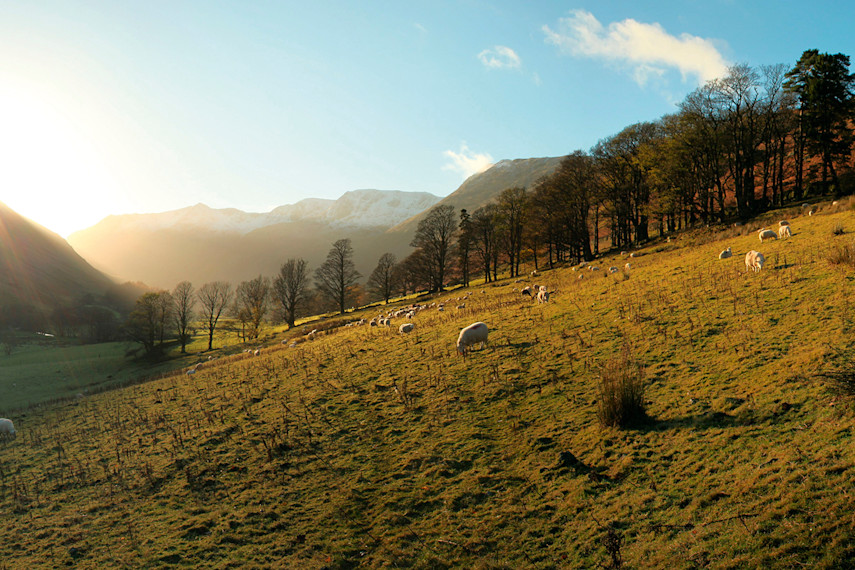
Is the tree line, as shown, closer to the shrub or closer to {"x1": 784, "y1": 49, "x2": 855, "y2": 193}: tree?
{"x1": 784, "y1": 49, "x2": 855, "y2": 193}: tree

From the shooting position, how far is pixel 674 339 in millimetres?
11148

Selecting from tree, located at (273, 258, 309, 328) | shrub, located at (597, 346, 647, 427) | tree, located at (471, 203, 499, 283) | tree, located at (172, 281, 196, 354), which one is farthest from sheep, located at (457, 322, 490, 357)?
tree, located at (172, 281, 196, 354)

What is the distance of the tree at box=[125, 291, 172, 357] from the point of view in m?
58.5

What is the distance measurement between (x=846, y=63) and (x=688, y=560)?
66340 millimetres

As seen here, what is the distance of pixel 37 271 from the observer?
136m

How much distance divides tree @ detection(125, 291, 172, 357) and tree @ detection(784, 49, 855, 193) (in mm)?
89091

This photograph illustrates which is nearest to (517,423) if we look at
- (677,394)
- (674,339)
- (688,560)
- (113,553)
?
(677,394)

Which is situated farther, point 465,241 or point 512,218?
point 465,241

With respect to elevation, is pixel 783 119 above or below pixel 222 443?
above

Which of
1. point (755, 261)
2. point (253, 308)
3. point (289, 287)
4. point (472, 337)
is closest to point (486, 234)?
point (289, 287)

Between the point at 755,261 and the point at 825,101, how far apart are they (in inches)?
1924

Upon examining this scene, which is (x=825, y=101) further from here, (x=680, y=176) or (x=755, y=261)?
(x=755, y=261)

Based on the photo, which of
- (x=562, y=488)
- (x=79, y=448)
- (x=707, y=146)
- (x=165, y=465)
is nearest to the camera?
(x=562, y=488)

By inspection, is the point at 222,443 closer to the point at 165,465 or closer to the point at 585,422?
the point at 165,465
